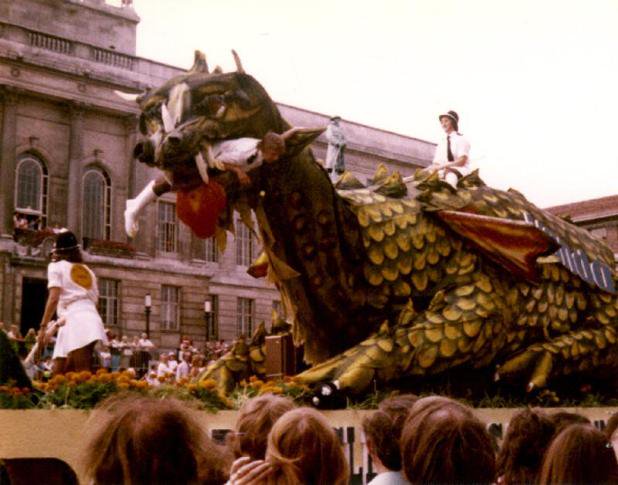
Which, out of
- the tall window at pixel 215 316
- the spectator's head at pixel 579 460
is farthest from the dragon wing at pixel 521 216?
the tall window at pixel 215 316

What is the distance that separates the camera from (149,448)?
246 cm

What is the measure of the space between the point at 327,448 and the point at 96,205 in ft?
97.0

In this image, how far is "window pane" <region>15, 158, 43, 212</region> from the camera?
96.9 feet

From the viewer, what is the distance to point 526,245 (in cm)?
720

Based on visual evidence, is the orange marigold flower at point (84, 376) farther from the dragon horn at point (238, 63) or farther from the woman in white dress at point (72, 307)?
the dragon horn at point (238, 63)

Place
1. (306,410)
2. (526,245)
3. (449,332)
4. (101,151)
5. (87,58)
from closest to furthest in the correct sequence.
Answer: (306,410)
(449,332)
(526,245)
(87,58)
(101,151)

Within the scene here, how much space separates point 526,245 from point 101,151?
25670 mm

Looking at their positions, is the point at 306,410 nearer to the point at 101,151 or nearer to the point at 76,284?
the point at 76,284

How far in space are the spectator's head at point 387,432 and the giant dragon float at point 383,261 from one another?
243cm

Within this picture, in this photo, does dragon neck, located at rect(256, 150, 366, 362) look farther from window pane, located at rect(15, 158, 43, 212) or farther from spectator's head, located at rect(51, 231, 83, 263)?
window pane, located at rect(15, 158, 43, 212)

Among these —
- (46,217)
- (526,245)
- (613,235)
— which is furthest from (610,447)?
(46,217)

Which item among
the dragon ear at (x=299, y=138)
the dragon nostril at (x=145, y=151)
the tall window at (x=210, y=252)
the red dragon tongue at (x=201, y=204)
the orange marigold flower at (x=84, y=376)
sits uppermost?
the tall window at (x=210, y=252)

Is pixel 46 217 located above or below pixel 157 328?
above

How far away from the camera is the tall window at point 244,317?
31625mm
